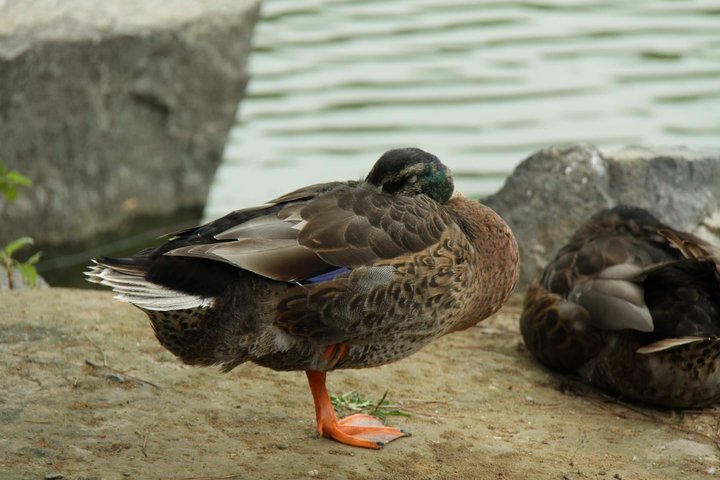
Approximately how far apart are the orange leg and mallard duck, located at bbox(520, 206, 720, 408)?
1.20 metres

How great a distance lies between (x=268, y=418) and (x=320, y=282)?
30.3 inches

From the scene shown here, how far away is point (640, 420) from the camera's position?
4.96 metres

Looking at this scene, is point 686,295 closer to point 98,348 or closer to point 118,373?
point 118,373

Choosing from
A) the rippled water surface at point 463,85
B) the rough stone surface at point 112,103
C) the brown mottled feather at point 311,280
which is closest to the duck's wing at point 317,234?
the brown mottled feather at point 311,280

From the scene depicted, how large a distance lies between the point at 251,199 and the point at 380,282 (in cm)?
616

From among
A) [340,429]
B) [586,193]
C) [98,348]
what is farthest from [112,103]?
[340,429]

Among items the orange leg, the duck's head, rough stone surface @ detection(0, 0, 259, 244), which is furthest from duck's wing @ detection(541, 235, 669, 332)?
rough stone surface @ detection(0, 0, 259, 244)

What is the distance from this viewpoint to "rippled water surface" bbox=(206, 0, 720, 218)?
10703 millimetres

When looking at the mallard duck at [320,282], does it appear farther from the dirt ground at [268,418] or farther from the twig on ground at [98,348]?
the twig on ground at [98,348]

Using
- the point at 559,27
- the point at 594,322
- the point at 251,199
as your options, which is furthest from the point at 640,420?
the point at 559,27

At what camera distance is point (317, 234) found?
4016 mm

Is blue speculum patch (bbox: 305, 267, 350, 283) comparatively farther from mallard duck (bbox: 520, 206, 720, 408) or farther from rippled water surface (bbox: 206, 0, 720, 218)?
rippled water surface (bbox: 206, 0, 720, 218)

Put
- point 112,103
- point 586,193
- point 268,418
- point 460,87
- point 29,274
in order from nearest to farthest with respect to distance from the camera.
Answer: point 268,418, point 29,274, point 586,193, point 112,103, point 460,87

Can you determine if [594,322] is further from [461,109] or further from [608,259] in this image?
[461,109]
